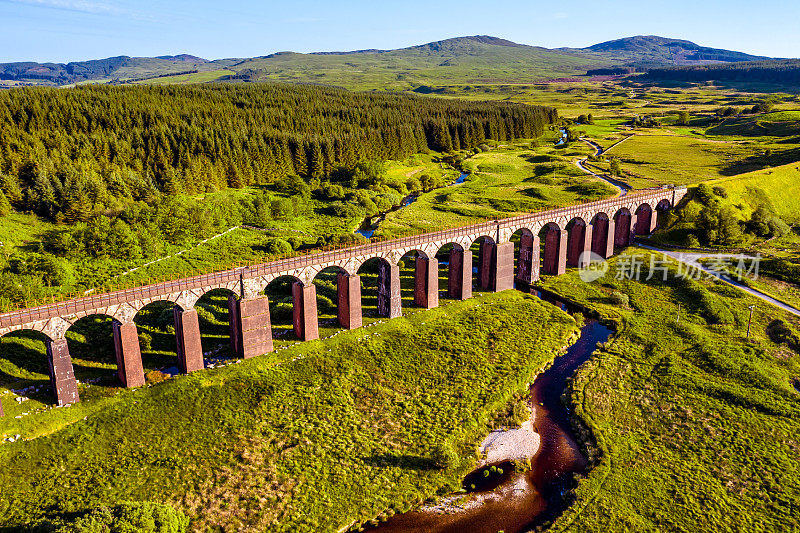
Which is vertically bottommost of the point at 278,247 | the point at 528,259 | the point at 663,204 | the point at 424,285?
the point at 424,285

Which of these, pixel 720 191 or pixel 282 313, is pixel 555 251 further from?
pixel 282 313

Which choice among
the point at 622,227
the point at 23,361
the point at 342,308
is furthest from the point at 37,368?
the point at 622,227

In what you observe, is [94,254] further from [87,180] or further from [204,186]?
[204,186]

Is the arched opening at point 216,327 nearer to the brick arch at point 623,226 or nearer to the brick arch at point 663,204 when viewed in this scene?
the brick arch at point 623,226

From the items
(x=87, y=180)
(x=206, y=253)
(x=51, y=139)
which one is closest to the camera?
(x=206, y=253)

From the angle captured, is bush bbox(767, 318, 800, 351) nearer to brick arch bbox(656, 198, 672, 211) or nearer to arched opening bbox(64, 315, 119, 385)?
brick arch bbox(656, 198, 672, 211)

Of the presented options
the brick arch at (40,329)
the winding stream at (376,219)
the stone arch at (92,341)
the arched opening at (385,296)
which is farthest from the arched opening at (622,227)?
the brick arch at (40,329)

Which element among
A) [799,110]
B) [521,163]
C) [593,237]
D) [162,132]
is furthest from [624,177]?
[162,132]
